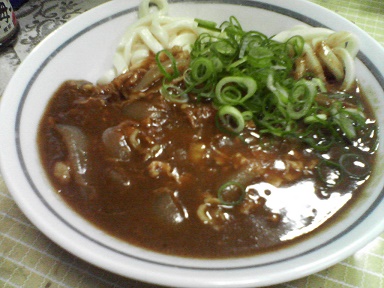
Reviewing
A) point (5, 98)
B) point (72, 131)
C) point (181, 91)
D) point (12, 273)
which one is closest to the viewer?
point (12, 273)

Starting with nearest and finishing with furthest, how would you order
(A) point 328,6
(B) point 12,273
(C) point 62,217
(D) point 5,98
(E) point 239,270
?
(E) point 239,270 < (C) point 62,217 < (B) point 12,273 < (D) point 5,98 < (A) point 328,6

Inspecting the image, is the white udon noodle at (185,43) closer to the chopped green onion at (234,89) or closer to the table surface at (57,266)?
the chopped green onion at (234,89)

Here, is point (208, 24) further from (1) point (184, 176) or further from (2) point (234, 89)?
(1) point (184, 176)

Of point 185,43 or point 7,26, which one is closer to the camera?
point 185,43

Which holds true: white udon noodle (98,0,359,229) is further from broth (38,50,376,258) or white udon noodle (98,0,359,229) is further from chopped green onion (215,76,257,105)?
chopped green onion (215,76,257,105)

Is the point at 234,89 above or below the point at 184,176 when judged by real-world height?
above

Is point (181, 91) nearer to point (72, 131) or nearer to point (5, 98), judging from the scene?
point (72, 131)

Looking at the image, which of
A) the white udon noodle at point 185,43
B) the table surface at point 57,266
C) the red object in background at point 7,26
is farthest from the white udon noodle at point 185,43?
the table surface at point 57,266

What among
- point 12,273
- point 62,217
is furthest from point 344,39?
point 12,273

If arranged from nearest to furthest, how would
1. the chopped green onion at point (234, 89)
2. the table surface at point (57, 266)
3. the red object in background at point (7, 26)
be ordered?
the table surface at point (57, 266) < the chopped green onion at point (234, 89) < the red object in background at point (7, 26)

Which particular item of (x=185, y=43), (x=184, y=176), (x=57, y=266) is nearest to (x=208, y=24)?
(x=185, y=43)

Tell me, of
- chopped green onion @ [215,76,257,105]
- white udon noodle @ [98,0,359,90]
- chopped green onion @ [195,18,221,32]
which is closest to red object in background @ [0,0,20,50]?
white udon noodle @ [98,0,359,90]
